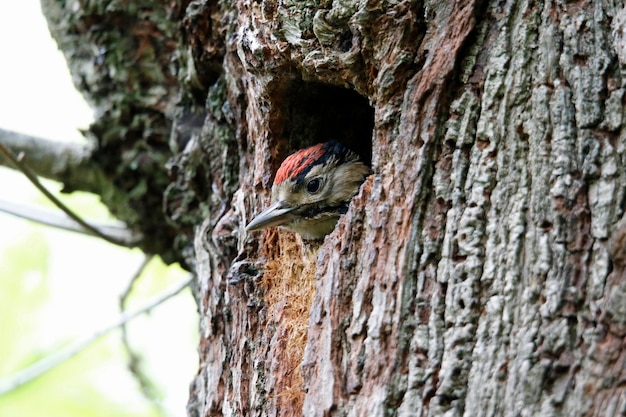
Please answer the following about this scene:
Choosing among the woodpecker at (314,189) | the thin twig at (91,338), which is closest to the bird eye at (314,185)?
the woodpecker at (314,189)

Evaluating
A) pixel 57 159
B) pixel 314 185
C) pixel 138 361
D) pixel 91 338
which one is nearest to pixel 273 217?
pixel 314 185

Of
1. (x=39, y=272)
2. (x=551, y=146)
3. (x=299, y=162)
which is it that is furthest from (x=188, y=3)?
(x=39, y=272)

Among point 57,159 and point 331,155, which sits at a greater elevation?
point 331,155

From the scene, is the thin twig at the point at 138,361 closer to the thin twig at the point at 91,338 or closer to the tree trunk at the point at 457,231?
the thin twig at the point at 91,338

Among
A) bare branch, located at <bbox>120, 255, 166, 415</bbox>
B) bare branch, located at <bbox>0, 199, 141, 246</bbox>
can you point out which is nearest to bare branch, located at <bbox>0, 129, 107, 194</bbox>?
bare branch, located at <bbox>0, 199, 141, 246</bbox>

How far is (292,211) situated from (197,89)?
1112mm

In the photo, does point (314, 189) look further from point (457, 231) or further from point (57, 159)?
point (57, 159)

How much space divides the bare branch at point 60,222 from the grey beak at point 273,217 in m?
1.77

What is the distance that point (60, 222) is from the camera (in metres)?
5.25

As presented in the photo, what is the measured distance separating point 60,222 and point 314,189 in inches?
81.2

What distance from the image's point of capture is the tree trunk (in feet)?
7.70

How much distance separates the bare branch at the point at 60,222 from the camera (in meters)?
5.14

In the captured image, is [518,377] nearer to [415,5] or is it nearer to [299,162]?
[415,5]

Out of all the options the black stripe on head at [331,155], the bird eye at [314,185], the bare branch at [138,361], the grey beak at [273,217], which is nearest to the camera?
the grey beak at [273,217]
